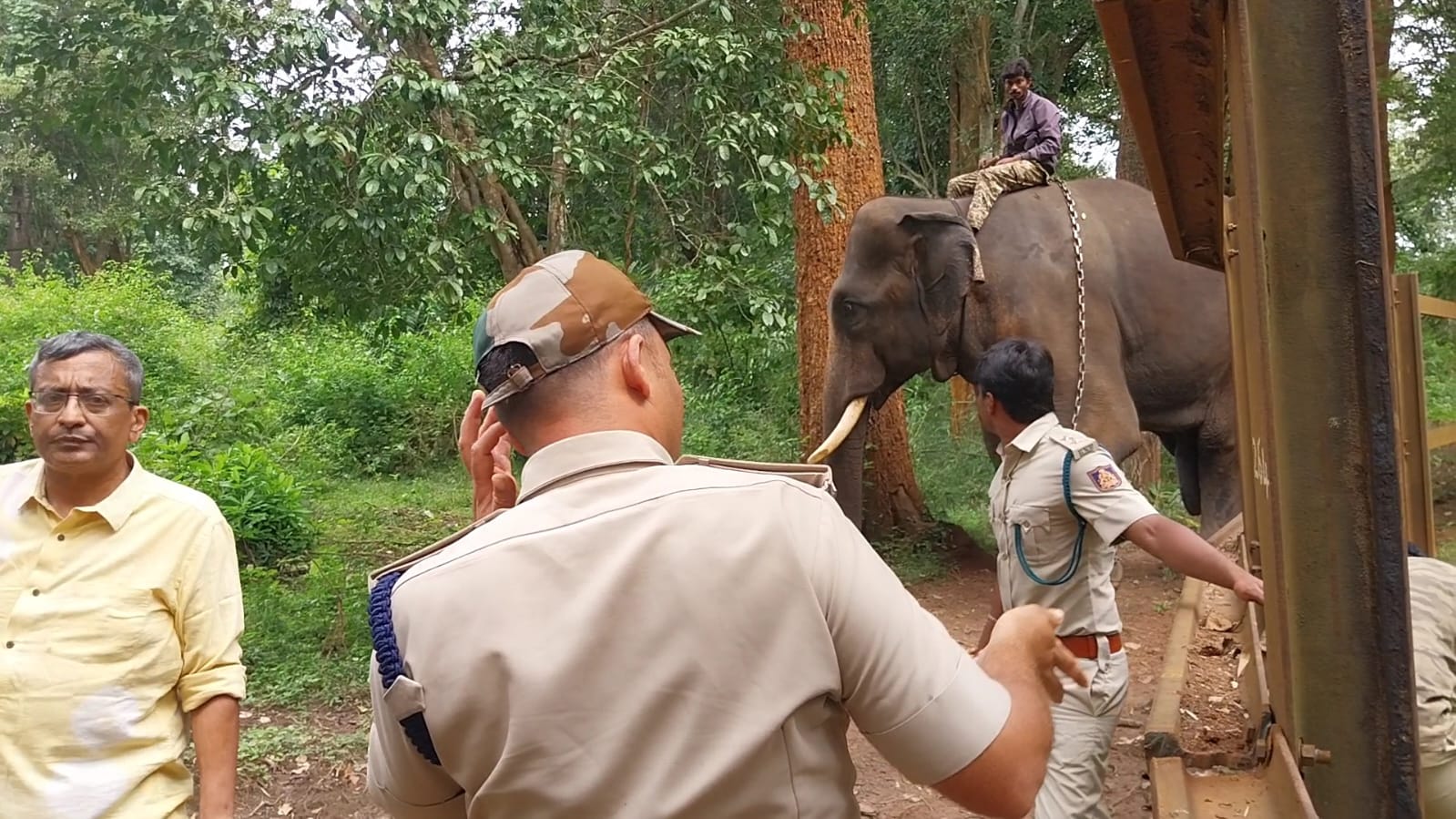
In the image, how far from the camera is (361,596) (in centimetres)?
749

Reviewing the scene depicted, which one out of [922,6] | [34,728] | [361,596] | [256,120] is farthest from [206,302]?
[34,728]

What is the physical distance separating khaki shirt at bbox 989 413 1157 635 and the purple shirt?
15.8 ft

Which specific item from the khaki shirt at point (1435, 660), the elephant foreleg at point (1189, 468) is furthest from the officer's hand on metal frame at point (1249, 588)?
the elephant foreleg at point (1189, 468)

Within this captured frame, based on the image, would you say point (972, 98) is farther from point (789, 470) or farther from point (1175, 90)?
point (789, 470)

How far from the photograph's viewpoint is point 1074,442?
3.61 meters

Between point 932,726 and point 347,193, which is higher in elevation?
point 347,193

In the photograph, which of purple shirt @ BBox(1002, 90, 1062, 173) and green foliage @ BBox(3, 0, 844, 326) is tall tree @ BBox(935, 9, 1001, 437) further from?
green foliage @ BBox(3, 0, 844, 326)

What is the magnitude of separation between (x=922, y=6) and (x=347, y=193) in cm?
1024

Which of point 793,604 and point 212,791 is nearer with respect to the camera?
point 793,604

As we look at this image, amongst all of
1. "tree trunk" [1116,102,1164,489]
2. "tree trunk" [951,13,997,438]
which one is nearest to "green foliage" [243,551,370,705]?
"tree trunk" [1116,102,1164,489]

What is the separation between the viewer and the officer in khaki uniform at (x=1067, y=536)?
3.51 meters

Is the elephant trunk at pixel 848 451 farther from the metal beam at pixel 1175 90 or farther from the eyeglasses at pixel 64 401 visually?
the eyeglasses at pixel 64 401

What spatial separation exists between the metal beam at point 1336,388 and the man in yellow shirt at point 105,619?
7.22 ft

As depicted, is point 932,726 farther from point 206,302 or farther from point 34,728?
point 206,302
